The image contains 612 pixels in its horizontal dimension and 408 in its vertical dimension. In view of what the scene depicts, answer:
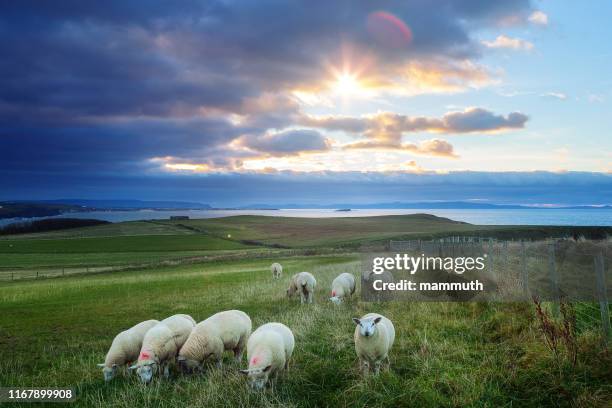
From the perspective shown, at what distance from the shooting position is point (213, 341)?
9711mm

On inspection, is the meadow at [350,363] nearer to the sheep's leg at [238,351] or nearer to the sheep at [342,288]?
the sheep's leg at [238,351]

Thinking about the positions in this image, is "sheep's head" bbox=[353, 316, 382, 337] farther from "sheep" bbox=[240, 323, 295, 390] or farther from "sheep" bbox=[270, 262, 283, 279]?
"sheep" bbox=[270, 262, 283, 279]

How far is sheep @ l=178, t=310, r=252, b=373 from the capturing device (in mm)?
9555

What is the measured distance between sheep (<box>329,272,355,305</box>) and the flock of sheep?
6954 millimetres

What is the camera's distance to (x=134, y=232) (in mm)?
106500

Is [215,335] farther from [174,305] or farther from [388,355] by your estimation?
[174,305]

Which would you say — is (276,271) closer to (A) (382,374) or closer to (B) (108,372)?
(B) (108,372)

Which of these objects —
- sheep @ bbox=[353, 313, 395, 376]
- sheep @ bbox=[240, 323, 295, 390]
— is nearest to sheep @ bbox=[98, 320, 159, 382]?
sheep @ bbox=[240, 323, 295, 390]

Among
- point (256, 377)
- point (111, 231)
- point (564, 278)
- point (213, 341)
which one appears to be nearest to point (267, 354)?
point (256, 377)

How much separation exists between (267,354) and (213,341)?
1993mm

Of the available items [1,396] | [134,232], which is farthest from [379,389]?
[134,232]

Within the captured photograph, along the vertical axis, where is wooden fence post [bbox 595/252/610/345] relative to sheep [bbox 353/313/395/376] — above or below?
above

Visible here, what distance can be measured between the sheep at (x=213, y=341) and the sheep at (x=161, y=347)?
48cm

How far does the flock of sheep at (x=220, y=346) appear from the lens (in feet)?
27.6
